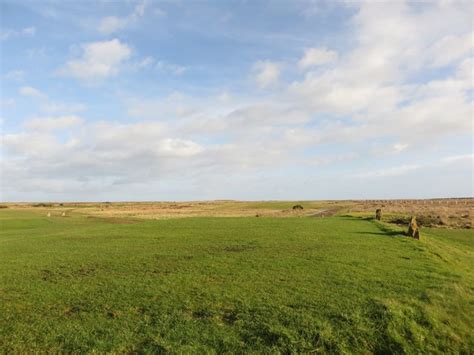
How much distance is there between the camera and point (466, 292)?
1234 centimetres

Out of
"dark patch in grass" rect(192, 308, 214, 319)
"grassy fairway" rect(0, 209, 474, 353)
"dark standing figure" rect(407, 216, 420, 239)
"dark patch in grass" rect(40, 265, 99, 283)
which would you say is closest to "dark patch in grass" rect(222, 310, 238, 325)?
"grassy fairway" rect(0, 209, 474, 353)

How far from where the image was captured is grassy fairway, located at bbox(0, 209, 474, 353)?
8781mm

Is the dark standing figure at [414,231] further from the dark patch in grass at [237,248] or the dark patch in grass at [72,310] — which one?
the dark patch in grass at [72,310]

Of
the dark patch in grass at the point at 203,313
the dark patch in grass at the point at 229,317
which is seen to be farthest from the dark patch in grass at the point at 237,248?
the dark patch in grass at the point at 229,317

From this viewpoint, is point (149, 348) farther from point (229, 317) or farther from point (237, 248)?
point (237, 248)

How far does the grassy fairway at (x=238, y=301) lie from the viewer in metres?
8.78

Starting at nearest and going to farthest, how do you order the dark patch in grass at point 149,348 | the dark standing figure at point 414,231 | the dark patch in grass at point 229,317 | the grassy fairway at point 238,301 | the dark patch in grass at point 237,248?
the dark patch in grass at point 149,348, the grassy fairway at point 238,301, the dark patch in grass at point 229,317, the dark patch in grass at point 237,248, the dark standing figure at point 414,231

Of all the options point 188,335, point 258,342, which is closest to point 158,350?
point 188,335

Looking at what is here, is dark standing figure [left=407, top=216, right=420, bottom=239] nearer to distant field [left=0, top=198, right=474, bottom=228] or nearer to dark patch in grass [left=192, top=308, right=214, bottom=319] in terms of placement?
distant field [left=0, top=198, right=474, bottom=228]

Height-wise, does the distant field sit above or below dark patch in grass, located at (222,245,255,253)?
above

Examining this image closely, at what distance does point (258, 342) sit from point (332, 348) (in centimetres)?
176

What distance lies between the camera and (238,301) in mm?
10938

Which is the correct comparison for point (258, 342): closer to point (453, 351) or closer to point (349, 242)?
point (453, 351)

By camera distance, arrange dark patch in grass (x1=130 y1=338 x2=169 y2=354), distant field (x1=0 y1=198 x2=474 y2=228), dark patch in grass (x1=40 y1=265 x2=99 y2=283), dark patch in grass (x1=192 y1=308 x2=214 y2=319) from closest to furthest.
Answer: dark patch in grass (x1=130 y1=338 x2=169 y2=354) < dark patch in grass (x1=192 y1=308 x2=214 y2=319) < dark patch in grass (x1=40 y1=265 x2=99 y2=283) < distant field (x1=0 y1=198 x2=474 y2=228)
